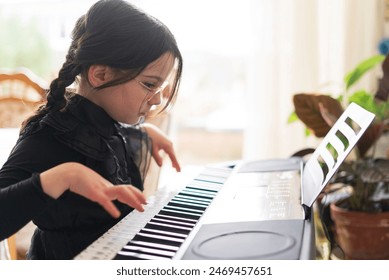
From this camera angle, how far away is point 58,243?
0.85 meters

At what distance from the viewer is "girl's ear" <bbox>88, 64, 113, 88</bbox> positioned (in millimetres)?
859

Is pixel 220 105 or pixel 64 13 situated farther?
pixel 220 105

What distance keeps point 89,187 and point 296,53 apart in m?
1.56

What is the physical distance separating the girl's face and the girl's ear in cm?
2

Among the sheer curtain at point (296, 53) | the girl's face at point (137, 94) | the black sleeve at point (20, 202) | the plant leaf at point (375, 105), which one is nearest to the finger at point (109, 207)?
the black sleeve at point (20, 202)

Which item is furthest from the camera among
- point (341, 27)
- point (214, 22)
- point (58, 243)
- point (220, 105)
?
point (220, 105)

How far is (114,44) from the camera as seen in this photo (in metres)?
0.84

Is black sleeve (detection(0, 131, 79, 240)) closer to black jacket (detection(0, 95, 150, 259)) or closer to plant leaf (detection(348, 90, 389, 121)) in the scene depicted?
black jacket (detection(0, 95, 150, 259))

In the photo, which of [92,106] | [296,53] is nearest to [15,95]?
[92,106]

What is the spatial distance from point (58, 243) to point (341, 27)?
1.52 m

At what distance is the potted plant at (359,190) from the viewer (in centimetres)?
127

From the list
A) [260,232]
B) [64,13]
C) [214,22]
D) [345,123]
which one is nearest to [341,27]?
[214,22]

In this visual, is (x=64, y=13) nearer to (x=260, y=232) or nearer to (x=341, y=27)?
(x=341, y=27)

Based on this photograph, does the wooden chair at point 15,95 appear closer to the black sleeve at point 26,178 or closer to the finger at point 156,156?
the finger at point 156,156
